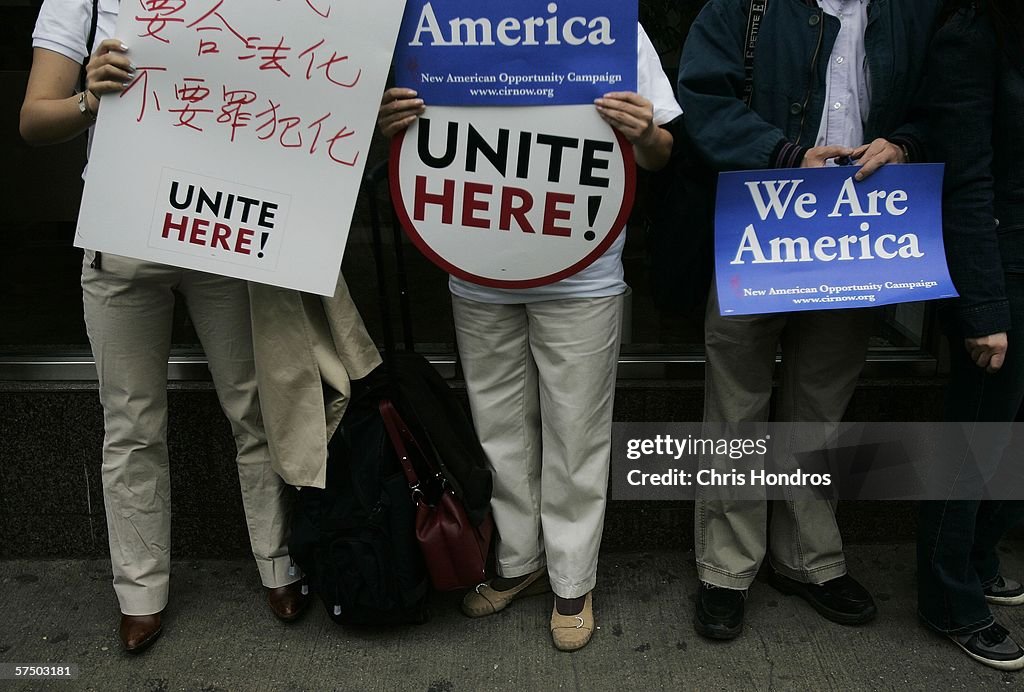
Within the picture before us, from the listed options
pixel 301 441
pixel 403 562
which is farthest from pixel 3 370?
pixel 403 562

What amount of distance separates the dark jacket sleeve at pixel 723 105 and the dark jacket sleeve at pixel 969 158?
14.0 inches

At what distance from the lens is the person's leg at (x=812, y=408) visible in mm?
2746

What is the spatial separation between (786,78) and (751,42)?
0.42ft

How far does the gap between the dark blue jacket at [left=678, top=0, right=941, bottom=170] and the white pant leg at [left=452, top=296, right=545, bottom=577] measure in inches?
28.3

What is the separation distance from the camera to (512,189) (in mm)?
2471

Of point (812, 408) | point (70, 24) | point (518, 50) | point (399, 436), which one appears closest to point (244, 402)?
point (399, 436)

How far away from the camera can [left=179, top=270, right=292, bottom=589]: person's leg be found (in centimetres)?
274

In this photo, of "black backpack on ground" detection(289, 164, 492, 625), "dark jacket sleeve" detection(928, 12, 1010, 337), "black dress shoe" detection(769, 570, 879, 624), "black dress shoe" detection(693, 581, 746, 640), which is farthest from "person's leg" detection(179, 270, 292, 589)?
"dark jacket sleeve" detection(928, 12, 1010, 337)

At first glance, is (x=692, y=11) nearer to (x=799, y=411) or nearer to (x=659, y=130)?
(x=659, y=130)

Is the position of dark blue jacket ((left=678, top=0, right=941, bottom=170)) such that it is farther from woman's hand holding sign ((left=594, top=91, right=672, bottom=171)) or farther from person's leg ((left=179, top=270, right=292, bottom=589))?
person's leg ((left=179, top=270, right=292, bottom=589))

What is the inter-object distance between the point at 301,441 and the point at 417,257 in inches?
37.8

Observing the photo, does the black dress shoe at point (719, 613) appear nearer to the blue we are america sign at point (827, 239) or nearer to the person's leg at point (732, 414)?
the person's leg at point (732, 414)

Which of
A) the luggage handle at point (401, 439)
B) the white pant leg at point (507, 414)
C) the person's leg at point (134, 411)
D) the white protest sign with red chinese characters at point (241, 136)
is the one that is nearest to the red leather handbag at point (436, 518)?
the luggage handle at point (401, 439)

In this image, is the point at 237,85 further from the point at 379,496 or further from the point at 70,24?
the point at 379,496
